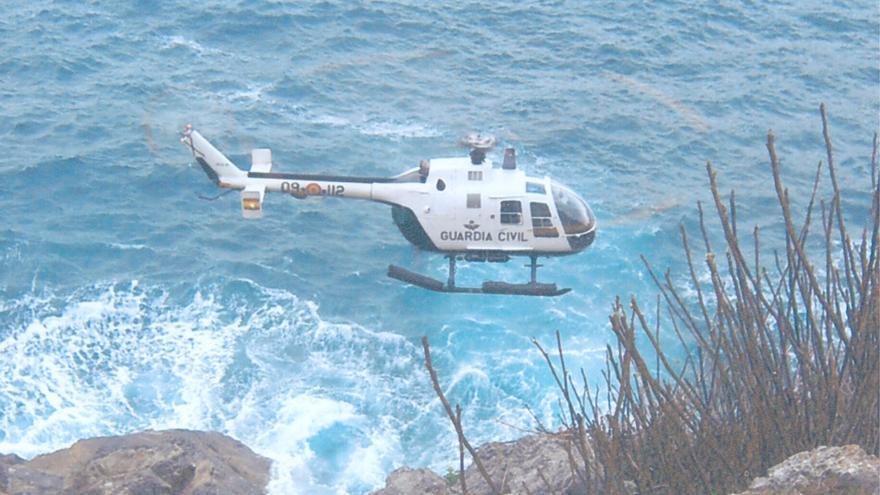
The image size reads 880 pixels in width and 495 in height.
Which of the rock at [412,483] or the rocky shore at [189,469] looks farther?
the rock at [412,483]

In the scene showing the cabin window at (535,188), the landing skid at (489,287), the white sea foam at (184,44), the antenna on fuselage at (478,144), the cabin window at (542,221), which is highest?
the white sea foam at (184,44)

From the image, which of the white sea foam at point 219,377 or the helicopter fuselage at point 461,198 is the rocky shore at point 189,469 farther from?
the helicopter fuselage at point 461,198

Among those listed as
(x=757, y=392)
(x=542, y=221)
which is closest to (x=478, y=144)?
(x=542, y=221)

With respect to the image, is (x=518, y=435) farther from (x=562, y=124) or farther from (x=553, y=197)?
(x=562, y=124)

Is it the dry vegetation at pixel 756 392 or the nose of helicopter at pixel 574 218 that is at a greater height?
the nose of helicopter at pixel 574 218

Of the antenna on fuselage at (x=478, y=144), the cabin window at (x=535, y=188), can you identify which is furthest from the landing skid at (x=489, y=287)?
the antenna on fuselage at (x=478, y=144)

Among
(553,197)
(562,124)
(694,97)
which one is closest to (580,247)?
(553,197)
